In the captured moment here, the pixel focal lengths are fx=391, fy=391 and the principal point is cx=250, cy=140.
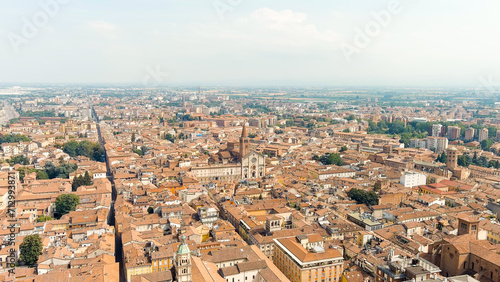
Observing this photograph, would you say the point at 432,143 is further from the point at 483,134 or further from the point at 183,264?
the point at 183,264

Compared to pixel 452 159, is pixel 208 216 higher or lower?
lower

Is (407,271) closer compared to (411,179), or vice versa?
(407,271)

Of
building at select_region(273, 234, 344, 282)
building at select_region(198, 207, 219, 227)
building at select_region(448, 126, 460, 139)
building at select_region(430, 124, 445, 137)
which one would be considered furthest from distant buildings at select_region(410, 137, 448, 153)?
building at select_region(273, 234, 344, 282)

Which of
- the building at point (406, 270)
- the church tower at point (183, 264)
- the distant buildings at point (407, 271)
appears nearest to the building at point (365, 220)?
the building at point (406, 270)

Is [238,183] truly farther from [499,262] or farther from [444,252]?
[499,262]

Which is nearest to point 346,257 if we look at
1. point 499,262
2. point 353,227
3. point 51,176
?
point 353,227

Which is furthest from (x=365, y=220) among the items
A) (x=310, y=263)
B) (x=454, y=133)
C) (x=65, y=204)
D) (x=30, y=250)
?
(x=454, y=133)
